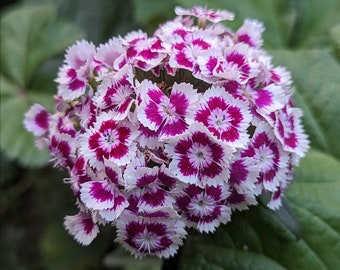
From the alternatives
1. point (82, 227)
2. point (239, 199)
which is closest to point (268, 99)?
point (239, 199)

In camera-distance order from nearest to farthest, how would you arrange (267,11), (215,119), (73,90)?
(215,119), (73,90), (267,11)

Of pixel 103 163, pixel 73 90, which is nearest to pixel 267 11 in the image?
pixel 73 90

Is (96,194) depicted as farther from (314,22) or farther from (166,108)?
(314,22)

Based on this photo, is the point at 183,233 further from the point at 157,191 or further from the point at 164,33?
the point at 164,33

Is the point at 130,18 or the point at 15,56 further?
the point at 130,18

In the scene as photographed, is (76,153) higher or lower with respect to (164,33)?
lower
